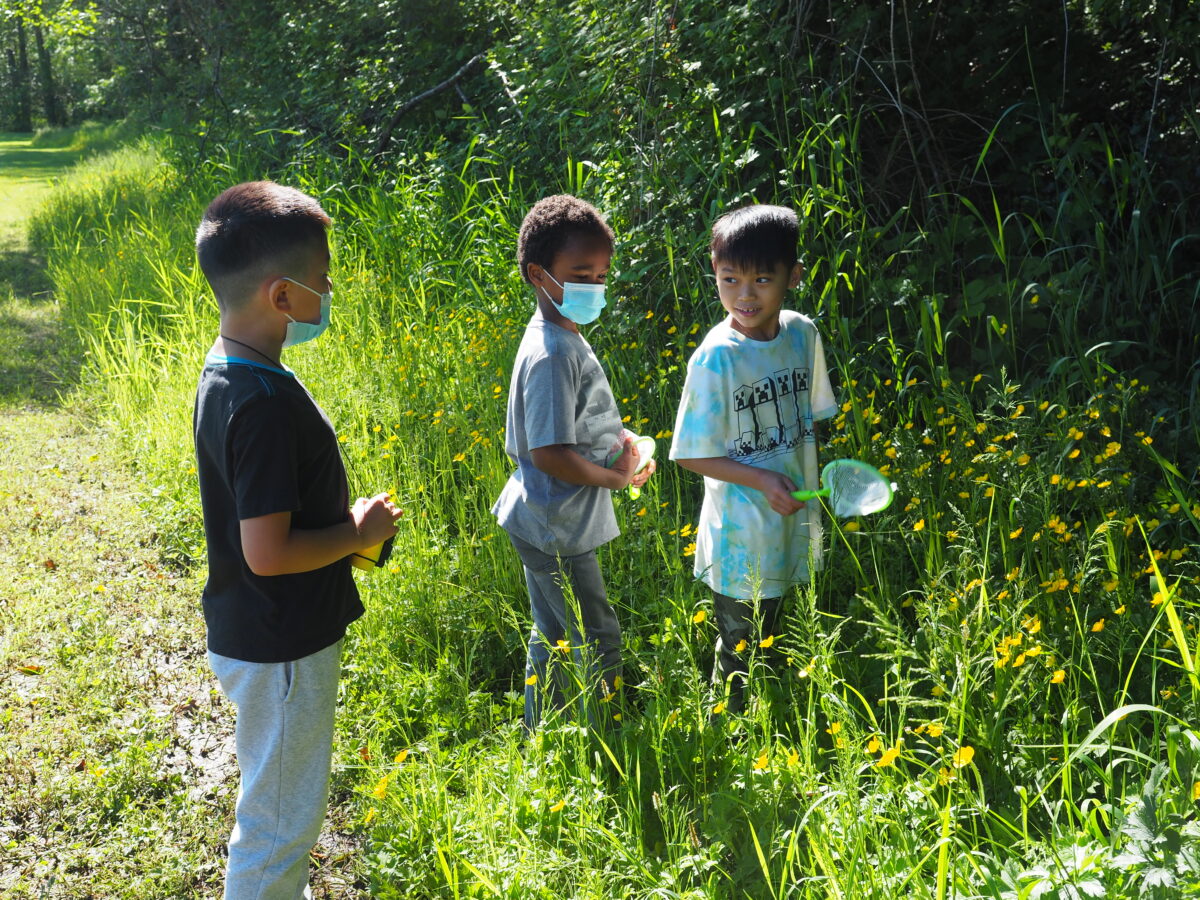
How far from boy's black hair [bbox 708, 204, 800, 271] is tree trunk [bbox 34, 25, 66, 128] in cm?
4475

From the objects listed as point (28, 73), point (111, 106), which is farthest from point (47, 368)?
point (28, 73)

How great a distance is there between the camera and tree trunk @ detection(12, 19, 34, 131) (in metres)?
41.0

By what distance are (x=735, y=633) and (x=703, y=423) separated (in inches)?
24.2

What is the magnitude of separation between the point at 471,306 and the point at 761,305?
303 centimetres

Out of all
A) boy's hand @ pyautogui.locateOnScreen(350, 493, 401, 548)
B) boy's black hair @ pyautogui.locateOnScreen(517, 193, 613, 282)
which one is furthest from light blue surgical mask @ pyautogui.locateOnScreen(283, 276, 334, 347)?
boy's black hair @ pyautogui.locateOnScreen(517, 193, 613, 282)

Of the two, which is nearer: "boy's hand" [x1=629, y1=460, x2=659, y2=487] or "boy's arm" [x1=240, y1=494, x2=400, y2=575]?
"boy's arm" [x1=240, y1=494, x2=400, y2=575]

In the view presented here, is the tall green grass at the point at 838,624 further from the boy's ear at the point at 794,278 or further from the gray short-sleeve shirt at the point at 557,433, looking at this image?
the boy's ear at the point at 794,278

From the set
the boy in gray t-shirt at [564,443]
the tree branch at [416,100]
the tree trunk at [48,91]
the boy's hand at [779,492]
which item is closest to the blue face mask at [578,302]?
the boy in gray t-shirt at [564,443]

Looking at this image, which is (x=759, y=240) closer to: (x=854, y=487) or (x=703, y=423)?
(x=703, y=423)

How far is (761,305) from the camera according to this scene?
8.96 feet

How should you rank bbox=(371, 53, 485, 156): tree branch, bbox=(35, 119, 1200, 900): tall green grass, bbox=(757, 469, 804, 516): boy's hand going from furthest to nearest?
1. bbox=(371, 53, 485, 156): tree branch
2. bbox=(757, 469, 804, 516): boy's hand
3. bbox=(35, 119, 1200, 900): tall green grass

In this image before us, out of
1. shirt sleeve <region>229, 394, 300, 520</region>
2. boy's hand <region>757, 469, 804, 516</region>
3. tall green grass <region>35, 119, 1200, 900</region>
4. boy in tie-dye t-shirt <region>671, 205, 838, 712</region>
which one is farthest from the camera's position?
boy in tie-dye t-shirt <region>671, 205, 838, 712</region>

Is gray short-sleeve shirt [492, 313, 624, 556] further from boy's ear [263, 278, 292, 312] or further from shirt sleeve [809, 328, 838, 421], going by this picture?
boy's ear [263, 278, 292, 312]

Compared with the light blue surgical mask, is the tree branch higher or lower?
higher
